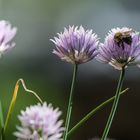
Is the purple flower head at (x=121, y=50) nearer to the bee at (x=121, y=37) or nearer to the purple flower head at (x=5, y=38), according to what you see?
the bee at (x=121, y=37)

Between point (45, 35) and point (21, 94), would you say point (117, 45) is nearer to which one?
point (21, 94)

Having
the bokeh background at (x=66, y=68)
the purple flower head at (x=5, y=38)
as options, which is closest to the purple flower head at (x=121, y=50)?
the purple flower head at (x=5, y=38)

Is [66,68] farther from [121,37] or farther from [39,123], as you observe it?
[39,123]

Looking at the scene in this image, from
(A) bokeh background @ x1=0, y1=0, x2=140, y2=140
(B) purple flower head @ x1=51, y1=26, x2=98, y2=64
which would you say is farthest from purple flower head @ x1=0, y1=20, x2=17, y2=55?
(A) bokeh background @ x1=0, y1=0, x2=140, y2=140

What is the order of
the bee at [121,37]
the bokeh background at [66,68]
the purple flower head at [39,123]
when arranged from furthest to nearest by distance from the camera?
the bokeh background at [66,68]
the bee at [121,37]
the purple flower head at [39,123]

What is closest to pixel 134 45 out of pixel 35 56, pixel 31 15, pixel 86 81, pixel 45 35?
pixel 86 81

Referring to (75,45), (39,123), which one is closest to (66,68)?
(75,45)

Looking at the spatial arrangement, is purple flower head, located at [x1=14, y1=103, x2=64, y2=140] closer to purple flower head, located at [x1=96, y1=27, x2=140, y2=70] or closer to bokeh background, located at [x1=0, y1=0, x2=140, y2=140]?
purple flower head, located at [x1=96, y1=27, x2=140, y2=70]
